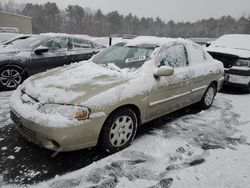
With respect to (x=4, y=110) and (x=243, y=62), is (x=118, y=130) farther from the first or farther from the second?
(x=243, y=62)

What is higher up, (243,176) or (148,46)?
(148,46)

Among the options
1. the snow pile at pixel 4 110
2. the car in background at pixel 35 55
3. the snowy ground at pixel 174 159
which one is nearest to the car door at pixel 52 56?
the car in background at pixel 35 55

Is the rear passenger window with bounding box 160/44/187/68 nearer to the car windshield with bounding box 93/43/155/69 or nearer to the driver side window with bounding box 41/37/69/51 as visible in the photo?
the car windshield with bounding box 93/43/155/69

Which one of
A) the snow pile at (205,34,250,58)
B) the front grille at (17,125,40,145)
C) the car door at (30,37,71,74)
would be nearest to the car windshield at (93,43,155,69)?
the front grille at (17,125,40,145)

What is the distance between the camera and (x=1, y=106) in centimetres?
530

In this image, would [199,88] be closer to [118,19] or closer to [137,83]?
[137,83]

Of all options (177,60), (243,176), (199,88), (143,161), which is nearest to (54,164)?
(143,161)

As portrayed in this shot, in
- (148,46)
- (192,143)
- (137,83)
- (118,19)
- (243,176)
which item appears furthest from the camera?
(118,19)

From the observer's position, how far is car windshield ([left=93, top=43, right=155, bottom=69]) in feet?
14.0

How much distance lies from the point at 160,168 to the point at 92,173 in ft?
2.80

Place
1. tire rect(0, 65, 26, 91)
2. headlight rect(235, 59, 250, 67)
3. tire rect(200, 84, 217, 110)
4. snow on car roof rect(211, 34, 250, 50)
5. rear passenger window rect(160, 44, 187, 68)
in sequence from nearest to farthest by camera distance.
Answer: rear passenger window rect(160, 44, 187, 68) < tire rect(200, 84, 217, 110) < tire rect(0, 65, 26, 91) < headlight rect(235, 59, 250, 67) < snow on car roof rect(211, 34, 250, 50)

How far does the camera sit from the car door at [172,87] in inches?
161

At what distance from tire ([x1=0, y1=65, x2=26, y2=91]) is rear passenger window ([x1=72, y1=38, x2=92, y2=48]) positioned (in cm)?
169

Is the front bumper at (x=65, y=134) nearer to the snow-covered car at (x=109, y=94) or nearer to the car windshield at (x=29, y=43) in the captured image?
the snow-covered car at (x=109, y=94)
